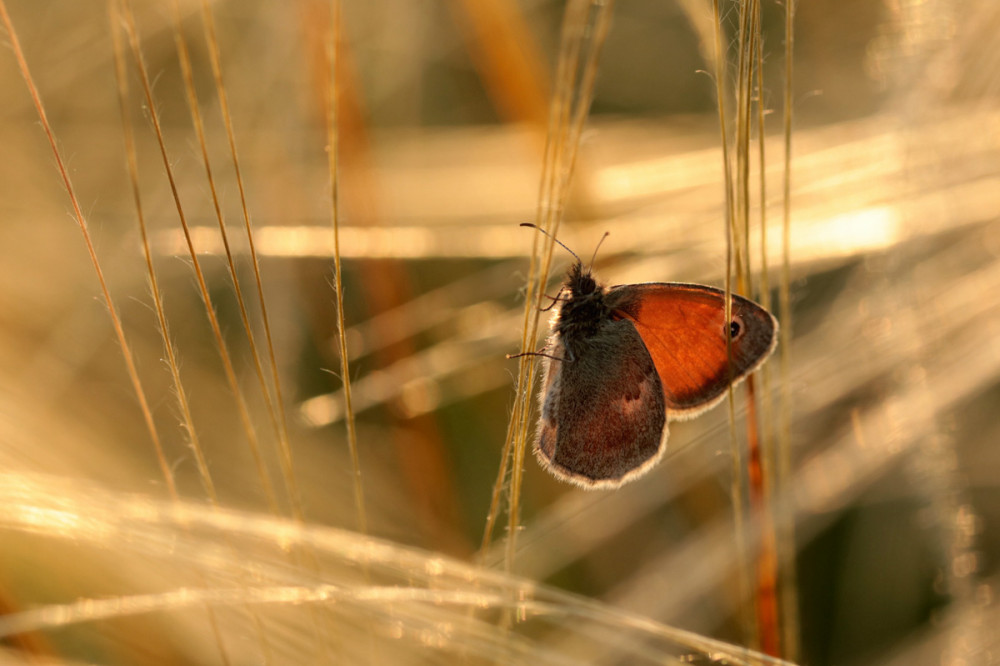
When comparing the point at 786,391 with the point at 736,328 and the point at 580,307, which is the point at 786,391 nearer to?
the point at 736,328

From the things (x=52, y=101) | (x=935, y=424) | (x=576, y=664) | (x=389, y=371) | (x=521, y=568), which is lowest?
(x=576, y=664)

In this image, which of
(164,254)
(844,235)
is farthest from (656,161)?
(164,254)

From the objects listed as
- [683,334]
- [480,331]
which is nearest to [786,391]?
[683,334]

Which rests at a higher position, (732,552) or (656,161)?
(656,161)

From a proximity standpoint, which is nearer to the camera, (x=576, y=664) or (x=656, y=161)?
(x=576, y=664)

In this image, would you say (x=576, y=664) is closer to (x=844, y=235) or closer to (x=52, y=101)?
(x=844, y=235)

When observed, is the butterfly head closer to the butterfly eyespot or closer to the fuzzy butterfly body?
the fuzzy butterfly body

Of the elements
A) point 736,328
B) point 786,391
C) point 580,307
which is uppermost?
point 580,307
